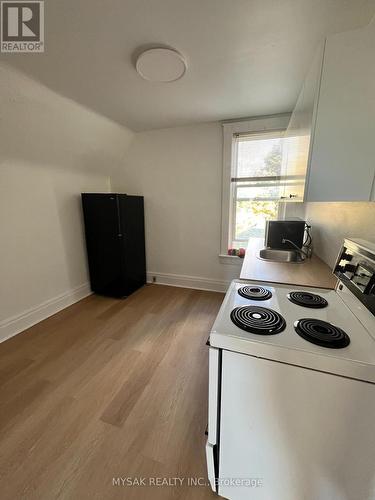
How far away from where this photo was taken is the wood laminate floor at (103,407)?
3.50 feet

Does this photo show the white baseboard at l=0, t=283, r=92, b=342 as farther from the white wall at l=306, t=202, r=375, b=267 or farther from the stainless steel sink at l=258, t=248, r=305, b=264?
the white wall at l=306, t=202, r=375, b=267

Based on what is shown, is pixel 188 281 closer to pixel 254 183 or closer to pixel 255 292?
pixel 254 183

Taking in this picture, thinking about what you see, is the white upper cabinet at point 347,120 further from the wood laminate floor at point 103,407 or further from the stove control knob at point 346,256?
the wood laminate floor at point 103,407

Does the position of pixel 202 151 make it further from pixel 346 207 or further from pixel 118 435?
pixel 118 435

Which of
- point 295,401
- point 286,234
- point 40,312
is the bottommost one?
point 40,312

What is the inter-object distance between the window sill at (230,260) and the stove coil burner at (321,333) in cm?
213

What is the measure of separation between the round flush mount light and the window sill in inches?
80.8

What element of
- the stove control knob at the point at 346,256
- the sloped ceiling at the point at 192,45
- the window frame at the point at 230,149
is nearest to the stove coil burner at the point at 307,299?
the stove control knob at the point at 346,256

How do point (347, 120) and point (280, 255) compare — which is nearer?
point (347, 120)

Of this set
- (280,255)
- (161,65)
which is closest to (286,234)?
(280,255)

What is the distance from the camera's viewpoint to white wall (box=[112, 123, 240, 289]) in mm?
2873

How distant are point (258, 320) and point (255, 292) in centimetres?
30

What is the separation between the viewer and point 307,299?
1.04 meters

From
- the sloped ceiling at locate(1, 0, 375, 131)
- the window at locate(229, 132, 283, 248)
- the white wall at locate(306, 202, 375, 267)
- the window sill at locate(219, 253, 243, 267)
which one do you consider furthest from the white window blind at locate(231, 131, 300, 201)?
the window sill at locate(219, 253, 243, 267)
